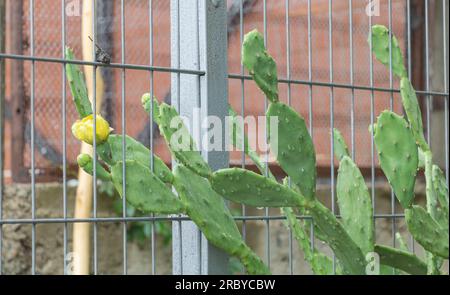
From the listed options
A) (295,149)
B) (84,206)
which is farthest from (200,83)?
(84,206)

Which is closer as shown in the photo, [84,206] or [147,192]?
[147,192]

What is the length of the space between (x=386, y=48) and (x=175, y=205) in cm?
92

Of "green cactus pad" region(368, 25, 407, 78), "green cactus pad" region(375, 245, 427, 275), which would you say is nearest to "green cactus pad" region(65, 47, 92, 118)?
"green cactus pad" region(375, 245, 427, 275)

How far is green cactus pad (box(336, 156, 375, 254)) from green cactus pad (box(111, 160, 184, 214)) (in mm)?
382

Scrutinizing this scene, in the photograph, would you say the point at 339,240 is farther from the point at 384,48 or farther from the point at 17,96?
the point at 17,96

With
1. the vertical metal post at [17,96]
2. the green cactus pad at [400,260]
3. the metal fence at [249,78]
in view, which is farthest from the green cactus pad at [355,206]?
the vertical metal post at [17,96]

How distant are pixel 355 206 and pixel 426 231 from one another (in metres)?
0.19

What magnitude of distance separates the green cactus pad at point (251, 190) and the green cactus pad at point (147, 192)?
0.40 feet

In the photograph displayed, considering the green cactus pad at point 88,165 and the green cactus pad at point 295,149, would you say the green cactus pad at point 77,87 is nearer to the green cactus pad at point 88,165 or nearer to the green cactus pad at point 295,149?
the green cactus pad at point 88,165

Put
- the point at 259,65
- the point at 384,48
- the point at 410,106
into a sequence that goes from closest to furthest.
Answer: the point at 259,65 → the point at 410,106 → the point at 384,48

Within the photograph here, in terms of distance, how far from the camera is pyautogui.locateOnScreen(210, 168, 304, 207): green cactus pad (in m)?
1.91

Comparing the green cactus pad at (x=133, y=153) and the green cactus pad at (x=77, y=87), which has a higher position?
the green cactus pad at (x=77, y=87)

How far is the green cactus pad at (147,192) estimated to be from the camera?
1977mm

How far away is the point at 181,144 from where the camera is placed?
1954 millimetres
